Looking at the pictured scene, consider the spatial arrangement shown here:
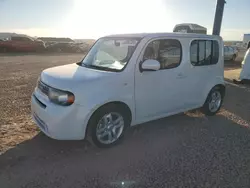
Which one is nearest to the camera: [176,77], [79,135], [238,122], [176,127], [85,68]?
[79,135]

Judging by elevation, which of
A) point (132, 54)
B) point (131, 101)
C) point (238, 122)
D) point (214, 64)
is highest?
point (132, 54)

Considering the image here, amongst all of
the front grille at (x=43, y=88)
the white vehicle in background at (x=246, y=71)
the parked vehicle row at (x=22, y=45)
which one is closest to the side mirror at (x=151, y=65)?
the front grille at (x=43, y=88)

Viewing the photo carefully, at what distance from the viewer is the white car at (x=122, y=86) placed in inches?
145

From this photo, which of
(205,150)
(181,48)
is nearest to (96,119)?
(205,150)

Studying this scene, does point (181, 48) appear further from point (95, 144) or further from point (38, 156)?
point (38, 156)

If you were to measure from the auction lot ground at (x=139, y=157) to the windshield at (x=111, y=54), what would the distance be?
1.35 m

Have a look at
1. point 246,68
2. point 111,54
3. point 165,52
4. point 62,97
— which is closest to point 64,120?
point 62,97

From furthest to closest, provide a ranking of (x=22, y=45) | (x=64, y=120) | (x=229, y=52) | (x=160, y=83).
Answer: (x=22, y=45) → (x=229, y=52) → (x=160, y=83) → (x=64, y=120)

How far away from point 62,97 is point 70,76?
44cm

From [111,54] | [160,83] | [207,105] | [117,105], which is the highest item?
[111,54]

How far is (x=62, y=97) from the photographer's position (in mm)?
3664

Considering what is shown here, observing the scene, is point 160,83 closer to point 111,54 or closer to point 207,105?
point 111,54

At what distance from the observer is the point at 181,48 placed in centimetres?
489

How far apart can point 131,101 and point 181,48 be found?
1.57 meters
